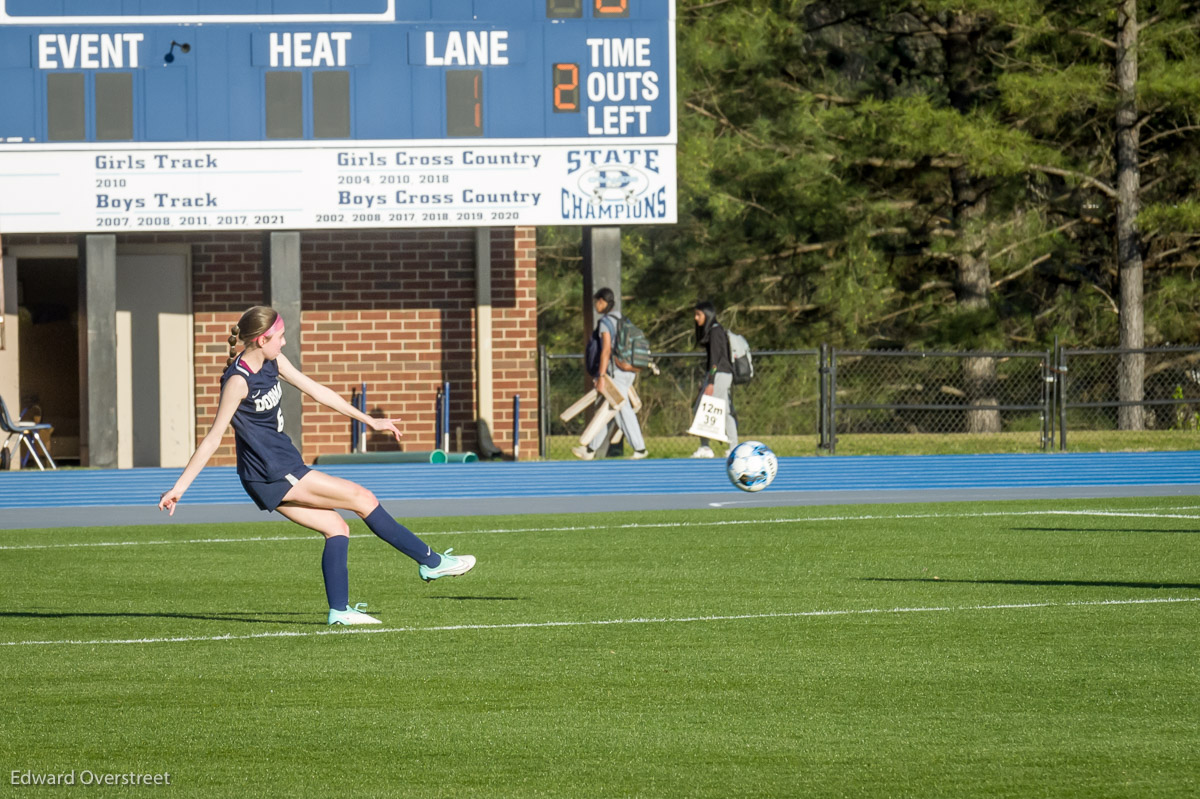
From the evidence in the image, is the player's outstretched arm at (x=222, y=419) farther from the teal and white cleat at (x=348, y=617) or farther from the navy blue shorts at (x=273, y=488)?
the teal and white cleat at (x=348, y=617)

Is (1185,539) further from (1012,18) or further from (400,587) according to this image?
(1012,18)

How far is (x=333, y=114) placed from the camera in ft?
74.3

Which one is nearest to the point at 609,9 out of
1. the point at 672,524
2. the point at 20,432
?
the point at 672,524

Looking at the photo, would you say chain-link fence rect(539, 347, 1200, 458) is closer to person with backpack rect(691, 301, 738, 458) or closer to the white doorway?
person with backpack rect(691, 301, 738, 458)

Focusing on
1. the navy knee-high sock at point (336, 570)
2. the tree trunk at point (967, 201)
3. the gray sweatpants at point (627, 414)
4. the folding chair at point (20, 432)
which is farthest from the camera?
the tree trunk at point (967, 201)

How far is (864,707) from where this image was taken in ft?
22.0

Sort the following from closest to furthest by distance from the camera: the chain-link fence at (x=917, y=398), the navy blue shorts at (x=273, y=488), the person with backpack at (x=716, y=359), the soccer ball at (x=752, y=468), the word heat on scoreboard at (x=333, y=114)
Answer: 1. the navy blue shorts at (x=273, y=488)
2. the soccer ball at (x=752, y=468)
3. the person with backpack at (x=716, y=359)
4. the word heat on scoreboard at (x=333, y=114)
5. the chain-link fence at (x=917, y=398)

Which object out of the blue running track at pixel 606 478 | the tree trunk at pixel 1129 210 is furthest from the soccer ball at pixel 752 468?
the tree trunk at pixel 1129 210

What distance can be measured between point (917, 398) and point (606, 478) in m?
16.7

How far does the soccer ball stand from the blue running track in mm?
5519

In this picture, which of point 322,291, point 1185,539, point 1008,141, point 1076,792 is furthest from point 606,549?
point 1008,141

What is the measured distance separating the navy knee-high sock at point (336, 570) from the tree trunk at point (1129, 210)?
2400 cm

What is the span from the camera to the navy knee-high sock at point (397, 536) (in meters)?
9.16

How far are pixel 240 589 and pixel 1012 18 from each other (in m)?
23.8
